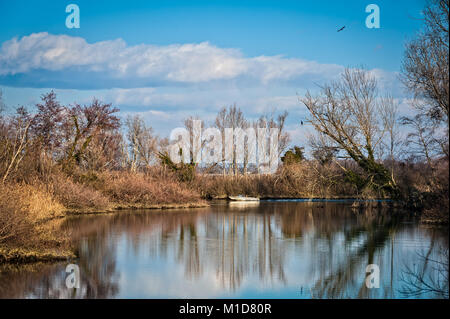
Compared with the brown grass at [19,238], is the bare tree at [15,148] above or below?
above

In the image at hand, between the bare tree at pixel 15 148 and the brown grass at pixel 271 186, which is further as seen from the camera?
the brown grass at pixel 271 186

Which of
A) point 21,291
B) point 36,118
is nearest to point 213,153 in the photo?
point 36,118

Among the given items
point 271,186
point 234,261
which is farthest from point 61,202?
point 271,186

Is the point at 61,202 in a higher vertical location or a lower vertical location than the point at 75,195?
lower

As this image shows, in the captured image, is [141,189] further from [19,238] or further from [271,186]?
[271,186]

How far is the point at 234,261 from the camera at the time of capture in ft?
51.5

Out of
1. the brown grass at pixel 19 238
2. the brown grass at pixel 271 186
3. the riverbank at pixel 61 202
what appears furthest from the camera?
the brown grass at pixel 271 186

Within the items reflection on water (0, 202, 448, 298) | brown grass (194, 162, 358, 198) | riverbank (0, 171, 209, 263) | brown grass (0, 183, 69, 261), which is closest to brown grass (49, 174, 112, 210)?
riverbank (0, 171, 209, 263)

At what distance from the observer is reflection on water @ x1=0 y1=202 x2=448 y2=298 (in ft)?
38.5

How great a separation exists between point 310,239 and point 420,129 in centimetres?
1409

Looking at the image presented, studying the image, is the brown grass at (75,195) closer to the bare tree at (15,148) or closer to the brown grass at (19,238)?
the bare tree at (15,148)

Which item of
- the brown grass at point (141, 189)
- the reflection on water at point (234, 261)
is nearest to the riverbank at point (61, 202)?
the brown grass at point (141, 189)

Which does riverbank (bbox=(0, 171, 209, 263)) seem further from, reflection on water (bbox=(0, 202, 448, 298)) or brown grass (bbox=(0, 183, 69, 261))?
reflection on water (bbox=(0, 202, 448, 298))

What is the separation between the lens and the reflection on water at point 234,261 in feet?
38.5
